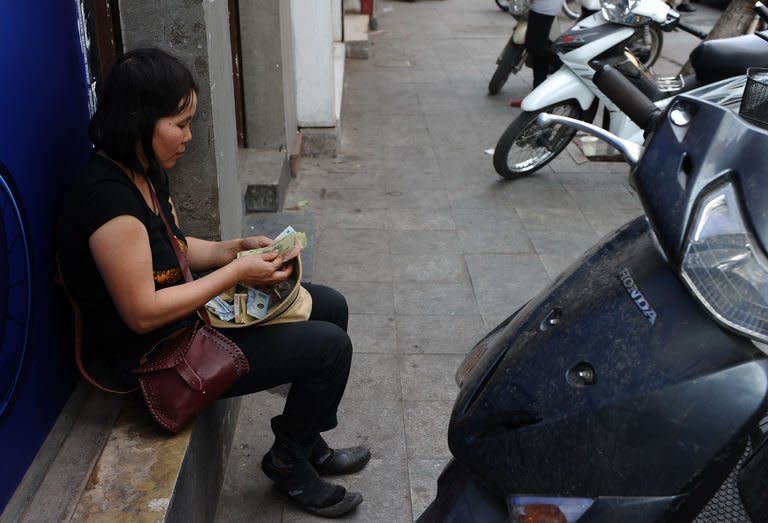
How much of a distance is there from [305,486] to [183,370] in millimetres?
703

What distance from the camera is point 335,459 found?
9.90ft

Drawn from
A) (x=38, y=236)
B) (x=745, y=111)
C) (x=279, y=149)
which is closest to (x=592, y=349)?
(x=745, y=111)

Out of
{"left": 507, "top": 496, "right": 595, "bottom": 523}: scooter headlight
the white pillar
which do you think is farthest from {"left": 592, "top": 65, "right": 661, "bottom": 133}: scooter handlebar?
the white pillar

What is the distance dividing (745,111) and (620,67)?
171 inches

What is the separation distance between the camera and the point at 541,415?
159 centimetres

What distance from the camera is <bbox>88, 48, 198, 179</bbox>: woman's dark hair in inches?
87.5

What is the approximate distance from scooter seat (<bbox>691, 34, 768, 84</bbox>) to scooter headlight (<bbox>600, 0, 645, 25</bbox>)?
258 centimetres

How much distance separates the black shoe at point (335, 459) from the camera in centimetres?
299

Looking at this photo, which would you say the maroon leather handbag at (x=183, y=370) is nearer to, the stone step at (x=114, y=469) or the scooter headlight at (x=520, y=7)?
the stone step at (x=114, y=469)

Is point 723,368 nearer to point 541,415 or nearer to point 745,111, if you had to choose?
point 541,415

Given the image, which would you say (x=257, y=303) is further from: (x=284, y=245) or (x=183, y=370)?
(x=183, y=370)

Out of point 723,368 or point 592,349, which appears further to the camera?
point 592,349

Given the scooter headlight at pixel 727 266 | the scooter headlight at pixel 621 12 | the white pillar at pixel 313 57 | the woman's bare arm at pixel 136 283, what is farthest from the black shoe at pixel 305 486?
the scooter headlight at pixel 621 12

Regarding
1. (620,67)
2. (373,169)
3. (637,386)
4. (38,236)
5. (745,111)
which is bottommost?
(373,169)
